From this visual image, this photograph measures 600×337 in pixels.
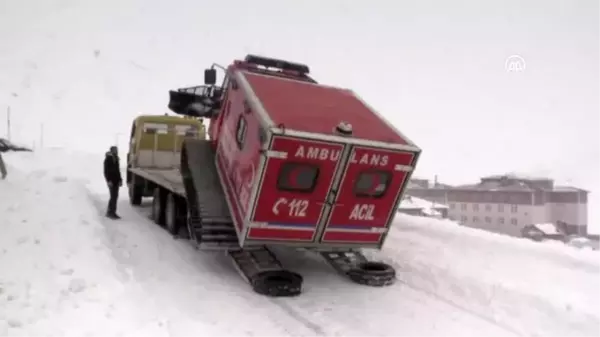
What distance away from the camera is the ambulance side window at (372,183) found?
7.43 metres

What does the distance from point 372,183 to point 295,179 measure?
49.1 inches

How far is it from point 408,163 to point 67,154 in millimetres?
33577

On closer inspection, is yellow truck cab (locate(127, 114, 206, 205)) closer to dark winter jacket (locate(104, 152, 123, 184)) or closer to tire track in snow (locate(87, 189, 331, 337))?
dark winter jacket (locate(104, 152, 123, 184))

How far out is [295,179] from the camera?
23.1ft

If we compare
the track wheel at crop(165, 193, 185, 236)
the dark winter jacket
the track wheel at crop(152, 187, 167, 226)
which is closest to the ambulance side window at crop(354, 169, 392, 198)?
the track wheel at crop(165, 193, 185, 236)

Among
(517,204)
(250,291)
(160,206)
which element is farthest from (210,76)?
(517,204)

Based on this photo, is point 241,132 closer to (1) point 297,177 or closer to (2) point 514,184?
(1) point 297,177

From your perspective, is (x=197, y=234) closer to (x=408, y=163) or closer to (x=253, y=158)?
(x=253, y=158)

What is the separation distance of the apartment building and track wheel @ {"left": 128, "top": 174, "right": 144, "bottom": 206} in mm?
23895

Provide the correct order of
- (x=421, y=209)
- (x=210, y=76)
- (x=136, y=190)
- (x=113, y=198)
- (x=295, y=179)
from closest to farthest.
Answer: (x=295, y=179), (x=210, y=76), (x=113, y=198), (x=136, y=190), (x=421, y=209)

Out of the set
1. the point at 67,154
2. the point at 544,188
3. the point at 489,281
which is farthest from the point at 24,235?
the point at 544,188

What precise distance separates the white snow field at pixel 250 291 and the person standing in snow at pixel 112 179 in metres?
0.74

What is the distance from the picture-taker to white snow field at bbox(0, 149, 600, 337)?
5.84 meters

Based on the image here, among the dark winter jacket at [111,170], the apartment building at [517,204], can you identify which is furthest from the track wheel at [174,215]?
the apartment building at [517,204]
